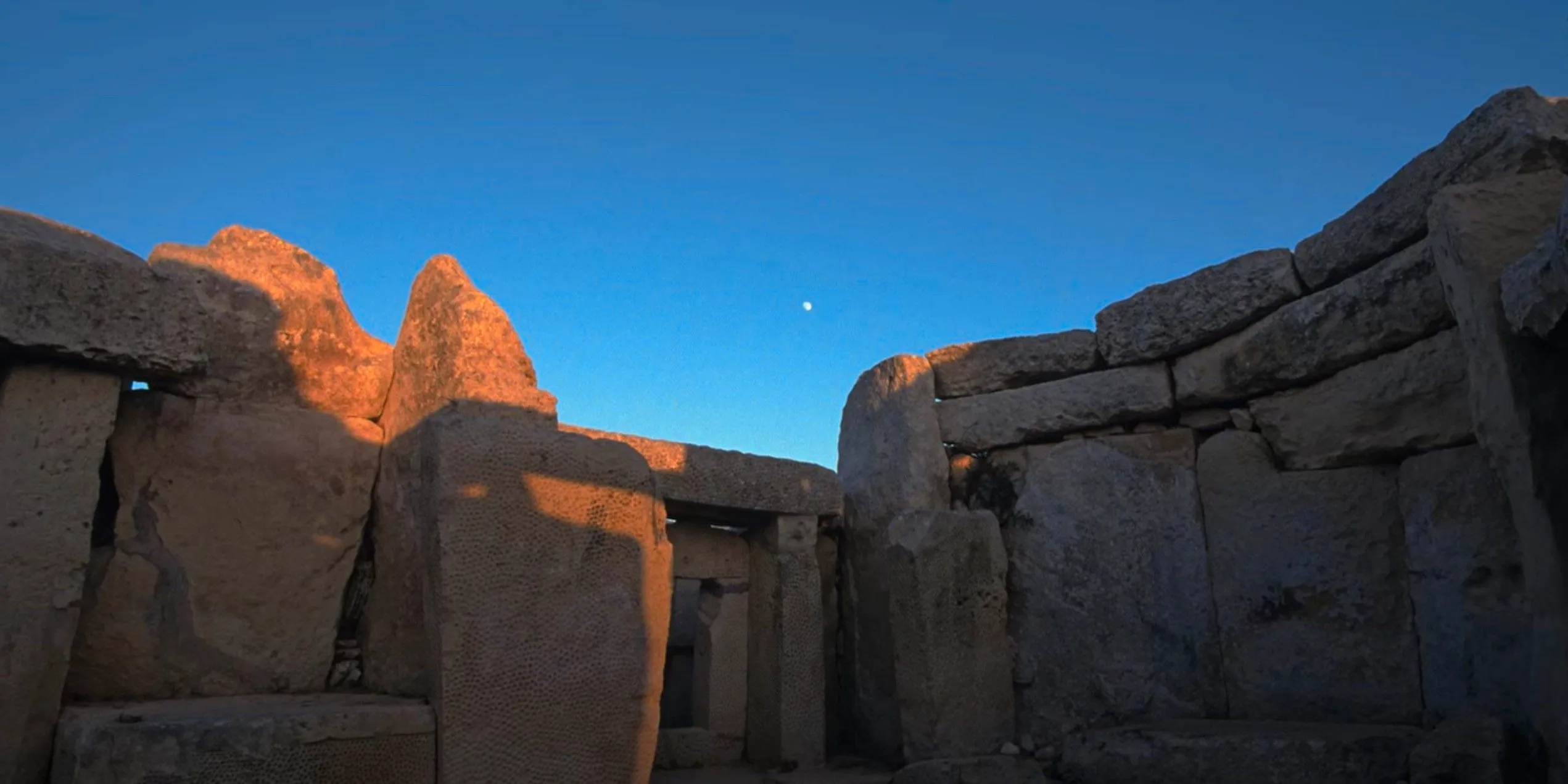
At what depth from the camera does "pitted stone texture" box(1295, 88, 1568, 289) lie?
409 cm

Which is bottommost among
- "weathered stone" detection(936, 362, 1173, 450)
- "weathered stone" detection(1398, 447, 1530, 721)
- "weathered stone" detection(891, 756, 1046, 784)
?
"weathered stone" detection(891, 756, 1046, 784)

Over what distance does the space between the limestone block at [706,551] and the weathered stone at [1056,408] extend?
1.52 meters

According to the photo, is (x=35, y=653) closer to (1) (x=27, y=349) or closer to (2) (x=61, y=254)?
(1) (x=27, y=349)

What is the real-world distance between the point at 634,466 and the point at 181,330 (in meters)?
1.74

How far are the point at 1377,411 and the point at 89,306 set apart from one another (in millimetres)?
5388

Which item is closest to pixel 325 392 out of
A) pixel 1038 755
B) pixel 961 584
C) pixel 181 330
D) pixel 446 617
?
pixel 181 330

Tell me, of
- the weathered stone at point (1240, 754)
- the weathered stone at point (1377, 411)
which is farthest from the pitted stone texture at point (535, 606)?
the weathered stone at point (1377, 411)

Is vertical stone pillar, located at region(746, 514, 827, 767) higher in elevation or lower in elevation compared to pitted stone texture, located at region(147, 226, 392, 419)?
lower

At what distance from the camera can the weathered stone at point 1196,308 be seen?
17.9 ft

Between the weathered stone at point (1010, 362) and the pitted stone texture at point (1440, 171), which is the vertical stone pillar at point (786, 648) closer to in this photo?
Result: the weathered stone at point (1010, 362)

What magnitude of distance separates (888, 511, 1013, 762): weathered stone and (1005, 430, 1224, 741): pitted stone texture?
7.5 inches

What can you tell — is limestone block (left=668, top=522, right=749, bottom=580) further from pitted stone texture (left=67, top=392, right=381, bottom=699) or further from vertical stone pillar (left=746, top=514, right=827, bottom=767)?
pitted stone texture (left=67, top=392, right=381, bottom=699)

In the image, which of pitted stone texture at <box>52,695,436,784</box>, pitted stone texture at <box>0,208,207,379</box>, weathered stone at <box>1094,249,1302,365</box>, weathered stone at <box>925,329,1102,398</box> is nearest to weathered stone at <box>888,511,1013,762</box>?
weathered stone at <box>925,329,1102,398</box>

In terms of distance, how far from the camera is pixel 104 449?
3693 mm
